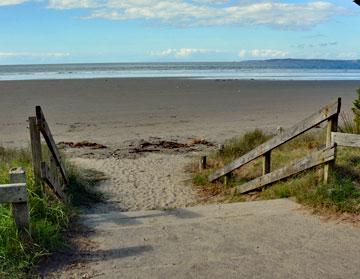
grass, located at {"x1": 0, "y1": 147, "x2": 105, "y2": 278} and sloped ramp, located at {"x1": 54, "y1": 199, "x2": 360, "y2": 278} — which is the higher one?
grass, located at {"x1": 0, "y1": 147, "x2": 105, "y2": 278}

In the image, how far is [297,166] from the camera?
287 inches

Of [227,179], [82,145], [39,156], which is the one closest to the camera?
[39,156]

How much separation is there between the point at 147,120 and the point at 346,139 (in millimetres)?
13546

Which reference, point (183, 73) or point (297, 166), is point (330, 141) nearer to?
point (297, 166)

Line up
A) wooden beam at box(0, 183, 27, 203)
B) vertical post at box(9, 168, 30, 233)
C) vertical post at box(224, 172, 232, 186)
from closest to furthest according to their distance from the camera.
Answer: wooden beam at box(0, 183, 27, 203)
vertical post at box(9, 168, 30, 233)
vertical post at box(224, 172, 232, 186)

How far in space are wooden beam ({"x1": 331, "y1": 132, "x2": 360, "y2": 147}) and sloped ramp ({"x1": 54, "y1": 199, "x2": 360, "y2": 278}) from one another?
3.26 ft

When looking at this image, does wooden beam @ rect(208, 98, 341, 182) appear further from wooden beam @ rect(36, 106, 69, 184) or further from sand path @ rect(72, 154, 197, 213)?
wooden beam @ rect(36, 106, 69, 184)

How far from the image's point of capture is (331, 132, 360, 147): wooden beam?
6.43 meters

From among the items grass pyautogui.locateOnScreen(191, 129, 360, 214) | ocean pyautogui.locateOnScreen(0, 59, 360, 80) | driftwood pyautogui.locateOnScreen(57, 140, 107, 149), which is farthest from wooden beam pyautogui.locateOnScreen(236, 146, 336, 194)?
ocean pyautogui.locateOnScreen(0, 59, 360, 80)

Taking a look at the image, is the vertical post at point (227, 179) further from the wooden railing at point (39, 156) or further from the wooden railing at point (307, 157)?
the wooden railing at point (39, 156)

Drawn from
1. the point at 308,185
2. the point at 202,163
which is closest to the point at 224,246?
the point at 308,185

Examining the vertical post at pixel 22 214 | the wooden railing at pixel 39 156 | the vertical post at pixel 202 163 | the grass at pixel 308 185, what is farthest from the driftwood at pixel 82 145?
the vertical post at pixel 22 214

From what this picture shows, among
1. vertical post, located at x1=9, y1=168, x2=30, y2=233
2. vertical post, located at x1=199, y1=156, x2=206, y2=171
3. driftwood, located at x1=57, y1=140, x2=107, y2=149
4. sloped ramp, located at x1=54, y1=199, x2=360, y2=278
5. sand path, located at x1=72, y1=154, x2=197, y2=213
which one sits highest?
vertical post, located at x1=9, y1=168, x2=30, y2=233

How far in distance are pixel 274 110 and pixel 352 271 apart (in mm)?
18262
